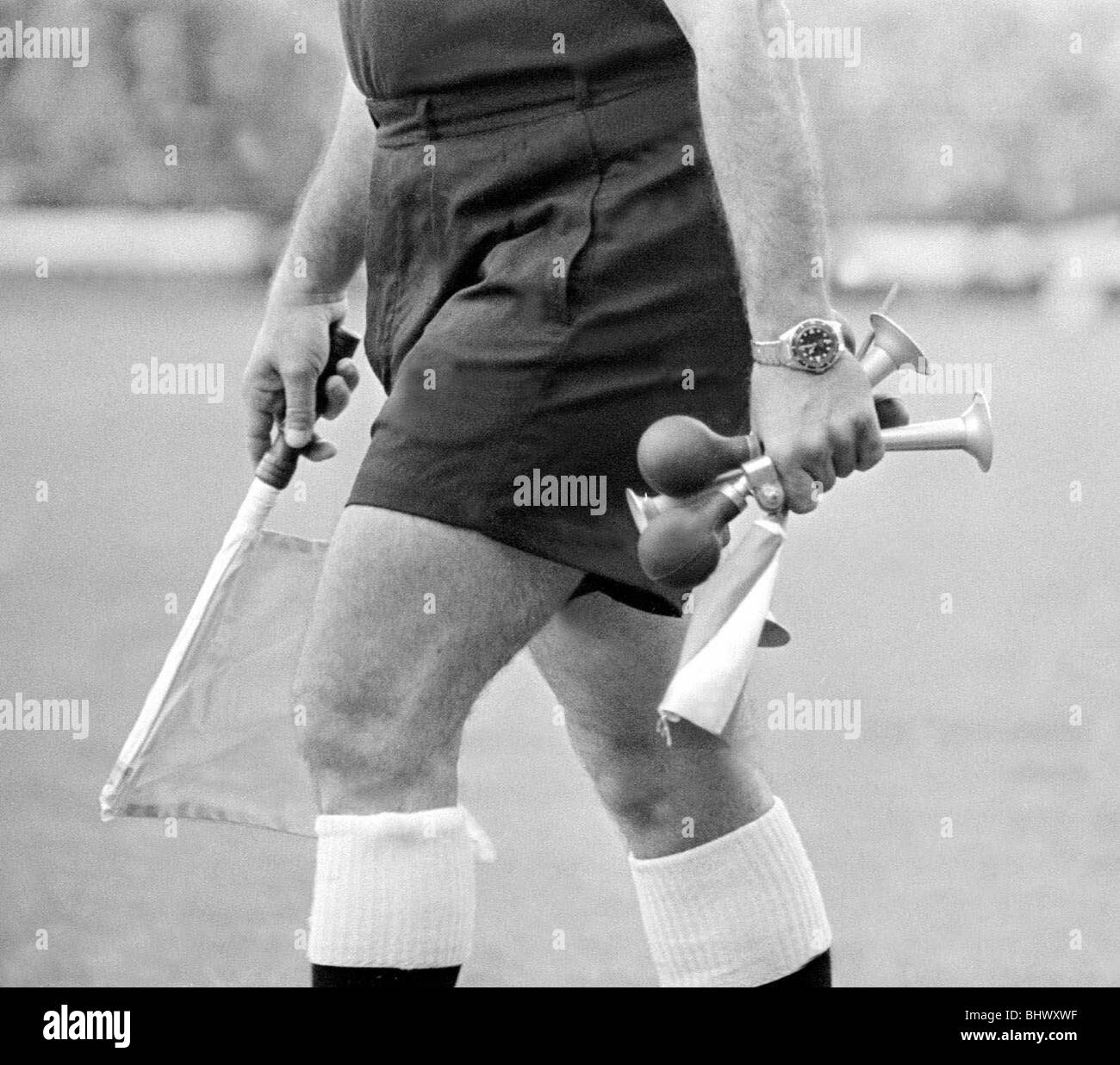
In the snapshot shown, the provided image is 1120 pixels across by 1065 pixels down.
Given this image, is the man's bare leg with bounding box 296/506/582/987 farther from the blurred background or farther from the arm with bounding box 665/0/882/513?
the blurred background

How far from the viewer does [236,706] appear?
2.50 metres

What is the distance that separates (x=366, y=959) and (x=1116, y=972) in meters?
1.68

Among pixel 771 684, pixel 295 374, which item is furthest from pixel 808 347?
pixel 771 684

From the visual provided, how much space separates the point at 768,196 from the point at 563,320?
242mm

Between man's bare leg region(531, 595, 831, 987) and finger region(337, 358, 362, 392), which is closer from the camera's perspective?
man's bare leg region(531, 595, 831, 987)

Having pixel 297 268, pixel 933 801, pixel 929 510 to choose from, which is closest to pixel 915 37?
pixel 929 510

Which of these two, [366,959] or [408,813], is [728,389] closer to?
[408,813]

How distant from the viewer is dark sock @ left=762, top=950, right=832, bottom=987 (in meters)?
2.45

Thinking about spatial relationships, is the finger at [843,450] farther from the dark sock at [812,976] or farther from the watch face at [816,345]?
the dark sock at [812,976]

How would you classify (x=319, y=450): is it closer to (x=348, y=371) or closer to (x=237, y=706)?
(x=348, y=371)

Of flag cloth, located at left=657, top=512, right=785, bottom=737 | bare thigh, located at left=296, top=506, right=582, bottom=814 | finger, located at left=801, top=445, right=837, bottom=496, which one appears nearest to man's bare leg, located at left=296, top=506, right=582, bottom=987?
bare thigh, located at left=296, top=506, right=582, bottom=814

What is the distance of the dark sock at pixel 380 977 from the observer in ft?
6.87

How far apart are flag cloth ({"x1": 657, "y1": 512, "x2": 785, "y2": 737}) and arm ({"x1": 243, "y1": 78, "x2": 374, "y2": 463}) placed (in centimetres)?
72

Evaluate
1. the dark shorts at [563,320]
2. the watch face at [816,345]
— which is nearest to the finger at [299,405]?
the dark shorts at [563,320]
